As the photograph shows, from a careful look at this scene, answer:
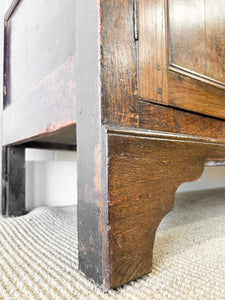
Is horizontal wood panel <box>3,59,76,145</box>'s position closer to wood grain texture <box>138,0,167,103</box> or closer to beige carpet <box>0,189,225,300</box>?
wood grain texture <box>138,0,167,103</box>

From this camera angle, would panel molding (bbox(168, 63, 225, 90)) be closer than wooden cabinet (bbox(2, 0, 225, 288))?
No

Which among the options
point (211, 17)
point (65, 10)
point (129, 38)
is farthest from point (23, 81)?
point (211, 17)

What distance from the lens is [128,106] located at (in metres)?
0.34

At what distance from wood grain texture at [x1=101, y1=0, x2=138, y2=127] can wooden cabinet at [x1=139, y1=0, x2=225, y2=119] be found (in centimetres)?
2

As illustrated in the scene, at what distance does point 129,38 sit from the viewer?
350 mm

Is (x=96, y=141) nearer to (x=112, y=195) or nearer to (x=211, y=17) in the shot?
(x=112, y=195)

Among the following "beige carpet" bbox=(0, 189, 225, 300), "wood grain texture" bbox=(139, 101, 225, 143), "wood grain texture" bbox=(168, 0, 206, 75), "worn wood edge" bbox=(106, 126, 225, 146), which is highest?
"wood grain texture" bbox=(168, 0, 206, 75)

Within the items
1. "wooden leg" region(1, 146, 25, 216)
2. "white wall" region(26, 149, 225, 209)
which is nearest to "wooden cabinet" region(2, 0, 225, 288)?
"wooden leg" region(1, 146, 25, 216)

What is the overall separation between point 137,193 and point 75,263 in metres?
0.17

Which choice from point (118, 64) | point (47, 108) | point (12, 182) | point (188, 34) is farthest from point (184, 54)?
point (12, 182)

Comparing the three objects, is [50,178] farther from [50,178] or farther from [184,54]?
[184,54]

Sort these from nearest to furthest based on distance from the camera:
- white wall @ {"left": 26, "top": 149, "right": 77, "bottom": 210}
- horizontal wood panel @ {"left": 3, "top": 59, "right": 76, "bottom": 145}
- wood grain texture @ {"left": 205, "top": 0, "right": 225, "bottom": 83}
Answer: horizontal wood panel @ {"left": 3, "top": 59, "right": 76, "bottom": 145} < wood grain texture @ {"left": 205, "top": 0, "right": 225, "bottom": 83} < white wall @ {"left": 26, "top": 149, "right": 77, "bottom": 210}

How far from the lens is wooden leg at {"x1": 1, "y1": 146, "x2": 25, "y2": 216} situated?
73 cm

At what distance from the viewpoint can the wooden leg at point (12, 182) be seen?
0.73 m
